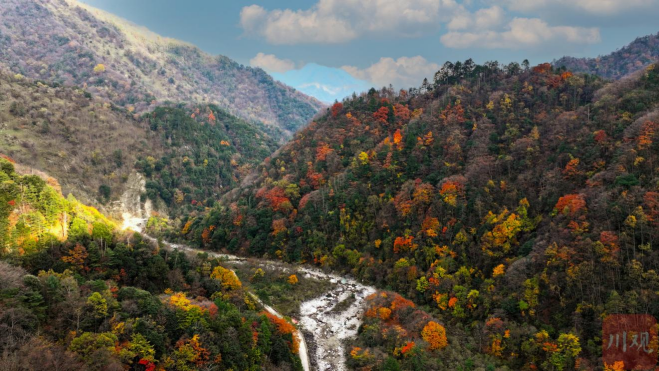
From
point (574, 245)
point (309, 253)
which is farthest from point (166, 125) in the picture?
point (574, 245)

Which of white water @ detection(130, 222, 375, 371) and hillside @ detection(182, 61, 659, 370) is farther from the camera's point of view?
white water @ detection(130, 222, 375, 371)

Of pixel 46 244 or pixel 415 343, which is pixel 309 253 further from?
pixel 46 244

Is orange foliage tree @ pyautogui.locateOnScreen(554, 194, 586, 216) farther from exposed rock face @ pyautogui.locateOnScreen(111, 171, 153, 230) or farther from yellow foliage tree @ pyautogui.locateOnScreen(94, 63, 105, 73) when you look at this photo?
yellow foliage tree @ pyautogui.locateOnScreen(94, 63, 105, 73)

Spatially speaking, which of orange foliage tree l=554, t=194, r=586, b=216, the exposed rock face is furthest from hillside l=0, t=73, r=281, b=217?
orange foliage tree l=554, t=194, r=586, b=216

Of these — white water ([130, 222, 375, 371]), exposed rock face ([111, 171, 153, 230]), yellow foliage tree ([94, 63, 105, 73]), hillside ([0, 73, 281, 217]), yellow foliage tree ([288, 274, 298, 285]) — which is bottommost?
white water ([130, 222, 375, 371])

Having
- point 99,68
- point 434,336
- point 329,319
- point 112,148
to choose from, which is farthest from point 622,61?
point 99,68

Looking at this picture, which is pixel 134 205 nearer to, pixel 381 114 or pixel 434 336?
pixel 381 114

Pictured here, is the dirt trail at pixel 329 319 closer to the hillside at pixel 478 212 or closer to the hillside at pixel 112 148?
the hillside at pixel 478 212
